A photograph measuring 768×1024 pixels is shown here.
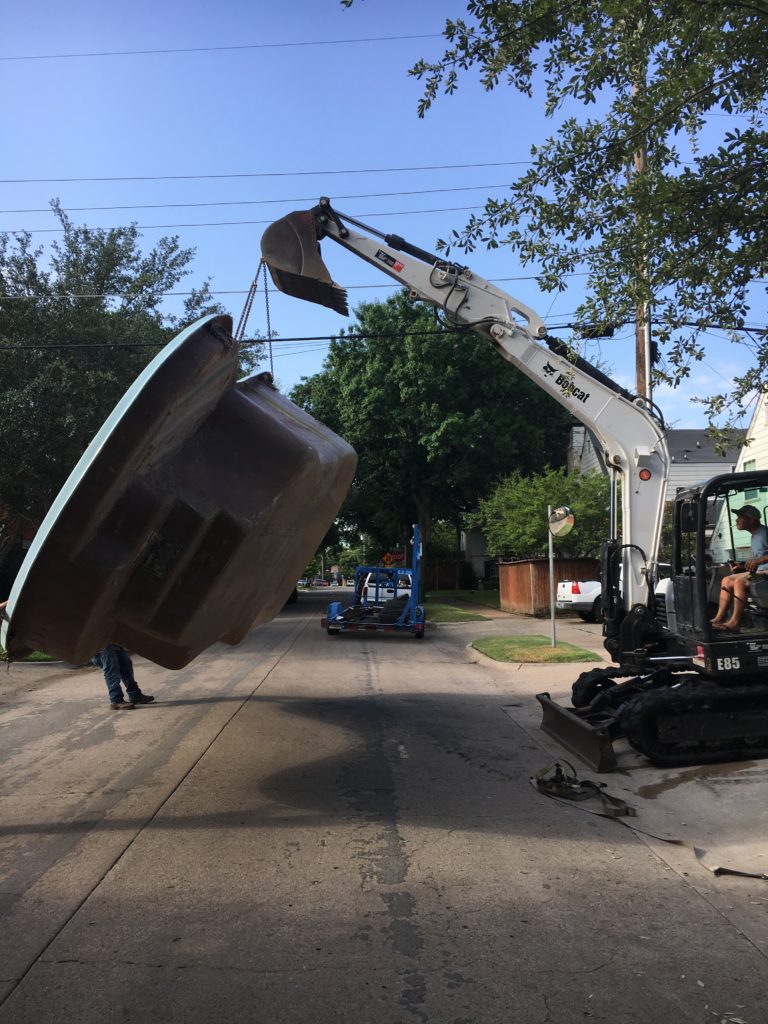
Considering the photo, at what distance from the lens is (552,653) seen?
46.5 ft

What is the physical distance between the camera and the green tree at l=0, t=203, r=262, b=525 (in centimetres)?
1684

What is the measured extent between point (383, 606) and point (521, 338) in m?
10.4

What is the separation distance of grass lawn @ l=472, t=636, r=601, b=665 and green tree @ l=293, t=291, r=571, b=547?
58.5 feet

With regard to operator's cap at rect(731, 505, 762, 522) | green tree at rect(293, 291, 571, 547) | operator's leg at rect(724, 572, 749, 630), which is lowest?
operator's leg at rect(724, 572, 749, 630)

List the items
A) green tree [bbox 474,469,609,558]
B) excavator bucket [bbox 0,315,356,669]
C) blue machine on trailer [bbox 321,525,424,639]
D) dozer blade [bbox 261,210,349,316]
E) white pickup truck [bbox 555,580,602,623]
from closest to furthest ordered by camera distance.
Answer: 1. excavator bucket [bbox 0,315,356,669]
2. dozer blade [bbox 261,210,349,316]
3. blue machine on trailer [bbox 321,525,424,639]
4. white pickup truck [bbox 555,580,602,623]
5. green tree [bbox 474,469,609,558]

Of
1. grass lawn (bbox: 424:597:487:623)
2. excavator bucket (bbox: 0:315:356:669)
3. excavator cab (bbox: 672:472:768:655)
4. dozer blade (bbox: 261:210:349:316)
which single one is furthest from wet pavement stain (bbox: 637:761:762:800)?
grass lawn (bbox: 424:597:487:623)

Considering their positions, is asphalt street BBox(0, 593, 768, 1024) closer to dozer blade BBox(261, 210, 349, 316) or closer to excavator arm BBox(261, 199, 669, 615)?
excavator arm BBox(261, 199, 669, 615)

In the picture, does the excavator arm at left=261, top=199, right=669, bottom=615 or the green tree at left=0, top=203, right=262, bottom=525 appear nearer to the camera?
the excavator arm at left=261, top=199, right=669, bottom=615

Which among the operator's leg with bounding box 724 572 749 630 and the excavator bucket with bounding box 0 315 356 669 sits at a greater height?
the excavator bucket with bounding box 0 315 356 669

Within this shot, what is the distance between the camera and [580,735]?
7.21 meters

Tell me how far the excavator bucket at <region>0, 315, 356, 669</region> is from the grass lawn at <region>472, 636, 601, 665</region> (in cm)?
913

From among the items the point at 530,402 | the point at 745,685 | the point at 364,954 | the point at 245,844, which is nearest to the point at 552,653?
the point at 745,685

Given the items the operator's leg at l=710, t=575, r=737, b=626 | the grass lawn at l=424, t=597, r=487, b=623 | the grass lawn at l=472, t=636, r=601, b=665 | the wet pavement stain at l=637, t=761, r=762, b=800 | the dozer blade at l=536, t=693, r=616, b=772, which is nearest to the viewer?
the wet pavement stain at l=637, t=761, r=762, b=800

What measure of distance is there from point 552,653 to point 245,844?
9.93 metres
